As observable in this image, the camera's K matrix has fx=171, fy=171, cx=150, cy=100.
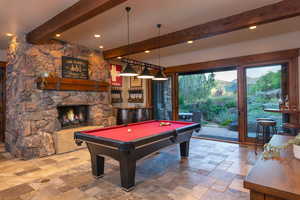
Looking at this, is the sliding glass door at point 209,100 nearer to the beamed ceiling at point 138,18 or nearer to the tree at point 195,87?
the tree at point 195,87

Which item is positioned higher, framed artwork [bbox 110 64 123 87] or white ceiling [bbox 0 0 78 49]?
white ceiling [bbox 0 0 78 49]

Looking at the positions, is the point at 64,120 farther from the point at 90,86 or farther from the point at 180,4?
the point at 180,4

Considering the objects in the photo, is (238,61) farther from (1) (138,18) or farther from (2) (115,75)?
(2) (115,75)

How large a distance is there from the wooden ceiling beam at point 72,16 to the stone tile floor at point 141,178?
274 centimetres

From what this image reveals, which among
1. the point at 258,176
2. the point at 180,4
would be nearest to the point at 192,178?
the point at 258,176

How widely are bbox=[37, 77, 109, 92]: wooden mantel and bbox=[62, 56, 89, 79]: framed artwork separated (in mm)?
210

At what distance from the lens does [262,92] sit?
5.08 metres

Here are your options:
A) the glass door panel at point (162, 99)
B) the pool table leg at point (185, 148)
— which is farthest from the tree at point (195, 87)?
the pool table leg at point (185, 148)

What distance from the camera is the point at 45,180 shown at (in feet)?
9.75

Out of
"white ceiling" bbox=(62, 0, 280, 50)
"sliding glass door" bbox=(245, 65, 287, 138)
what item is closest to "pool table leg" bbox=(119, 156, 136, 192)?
"white ceiling" bbox=(62, 0, 280, 50)

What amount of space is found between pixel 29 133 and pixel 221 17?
5075mm

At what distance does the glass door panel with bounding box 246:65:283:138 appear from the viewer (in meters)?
4.86

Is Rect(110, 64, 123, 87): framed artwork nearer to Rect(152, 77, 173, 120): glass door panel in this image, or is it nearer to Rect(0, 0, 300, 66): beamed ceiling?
Rect(152, 77, 173, 120): glass door panel

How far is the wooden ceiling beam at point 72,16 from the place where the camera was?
8.15ft
